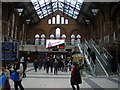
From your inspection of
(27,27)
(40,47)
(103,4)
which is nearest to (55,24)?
(27,27)

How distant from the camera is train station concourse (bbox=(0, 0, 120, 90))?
21.3 ft

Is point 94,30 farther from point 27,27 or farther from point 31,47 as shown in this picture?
point 27,27

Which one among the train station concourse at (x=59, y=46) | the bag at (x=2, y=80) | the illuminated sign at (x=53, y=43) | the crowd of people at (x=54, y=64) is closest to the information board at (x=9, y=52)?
the train station concourse at (x=59, y=46)

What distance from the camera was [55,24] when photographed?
3831 centimetres

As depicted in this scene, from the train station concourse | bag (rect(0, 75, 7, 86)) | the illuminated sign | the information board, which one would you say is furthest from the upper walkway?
the illuminated sign

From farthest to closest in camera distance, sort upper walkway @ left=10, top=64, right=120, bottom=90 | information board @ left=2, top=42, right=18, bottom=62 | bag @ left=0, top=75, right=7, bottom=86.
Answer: upper walkway @ left=10, top=64, right=120, bottom=90 → information board @ left=2, top=42, right=18, bottom=62 → bag @ left=0, top=75, right=7, bottom=86

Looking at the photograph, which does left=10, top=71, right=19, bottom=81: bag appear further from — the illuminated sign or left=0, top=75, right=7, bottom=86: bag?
the illuminated sign

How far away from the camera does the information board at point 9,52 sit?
629 centimetres

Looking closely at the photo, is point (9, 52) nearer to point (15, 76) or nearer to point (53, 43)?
point (15, 76)

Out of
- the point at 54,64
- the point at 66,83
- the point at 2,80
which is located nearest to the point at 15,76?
the point at 2,80

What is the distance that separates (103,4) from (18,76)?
69.4ft

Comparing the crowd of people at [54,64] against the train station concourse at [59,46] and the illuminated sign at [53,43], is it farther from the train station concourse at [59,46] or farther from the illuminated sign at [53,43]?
the illuminated sign at [53,43]

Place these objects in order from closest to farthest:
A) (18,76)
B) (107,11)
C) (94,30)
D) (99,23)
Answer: (18,76)
(107,11)
(99,23)
(94,30)

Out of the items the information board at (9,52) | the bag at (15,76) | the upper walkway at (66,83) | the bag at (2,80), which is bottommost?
the upper walkway at (66,83)
